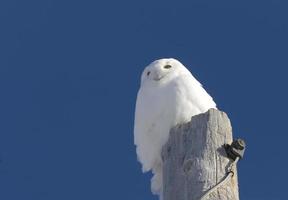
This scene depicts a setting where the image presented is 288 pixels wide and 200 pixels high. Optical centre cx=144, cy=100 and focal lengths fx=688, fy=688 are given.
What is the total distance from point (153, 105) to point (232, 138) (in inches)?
82.8

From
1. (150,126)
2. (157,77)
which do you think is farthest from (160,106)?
(157,77)

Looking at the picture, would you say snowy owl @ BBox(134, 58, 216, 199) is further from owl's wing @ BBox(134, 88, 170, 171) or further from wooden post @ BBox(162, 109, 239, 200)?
wooden post @ BBox(162, 109, 239, 200)

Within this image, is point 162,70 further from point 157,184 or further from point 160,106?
point 157,184

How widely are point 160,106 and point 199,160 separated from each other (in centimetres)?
218

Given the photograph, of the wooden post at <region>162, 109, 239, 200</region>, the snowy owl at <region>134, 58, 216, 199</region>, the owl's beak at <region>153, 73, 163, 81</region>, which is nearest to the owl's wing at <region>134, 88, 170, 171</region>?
the snowy owl at <region>134, 58, 216, 199</region>

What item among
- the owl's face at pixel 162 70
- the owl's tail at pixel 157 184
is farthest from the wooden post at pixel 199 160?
the owl's face at pixel 162 70

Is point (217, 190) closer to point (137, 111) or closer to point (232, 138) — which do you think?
point (232, 138)

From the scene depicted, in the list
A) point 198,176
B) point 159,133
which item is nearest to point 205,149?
point 198,176

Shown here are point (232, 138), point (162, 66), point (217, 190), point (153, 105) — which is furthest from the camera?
point (162, 66)

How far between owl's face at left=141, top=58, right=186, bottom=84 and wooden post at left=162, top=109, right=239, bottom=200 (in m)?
2.50

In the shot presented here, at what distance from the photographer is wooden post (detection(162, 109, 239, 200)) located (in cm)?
309

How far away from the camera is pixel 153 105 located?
17.9ft

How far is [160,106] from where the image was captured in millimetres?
5363

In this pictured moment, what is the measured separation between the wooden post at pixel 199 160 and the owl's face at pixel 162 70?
2.50 metres
